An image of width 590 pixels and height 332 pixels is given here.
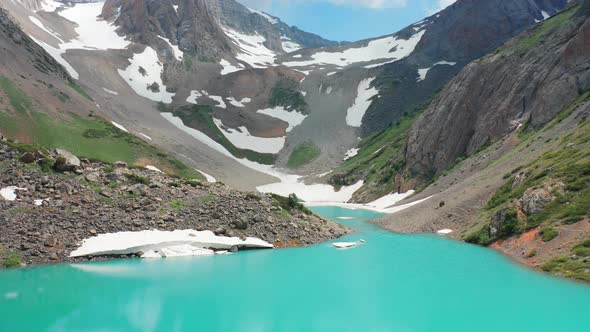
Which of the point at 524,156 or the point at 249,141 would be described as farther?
the point at 249,141

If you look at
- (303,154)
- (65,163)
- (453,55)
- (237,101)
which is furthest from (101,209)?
(453,55)

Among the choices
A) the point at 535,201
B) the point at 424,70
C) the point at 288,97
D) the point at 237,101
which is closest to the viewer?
the point at 535,201

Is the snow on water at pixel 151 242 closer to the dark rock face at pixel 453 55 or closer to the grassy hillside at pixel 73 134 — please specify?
the grassy hillside at pixel 73 134

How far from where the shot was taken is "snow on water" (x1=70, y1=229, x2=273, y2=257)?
99.3 ft

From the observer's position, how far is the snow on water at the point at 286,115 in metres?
169

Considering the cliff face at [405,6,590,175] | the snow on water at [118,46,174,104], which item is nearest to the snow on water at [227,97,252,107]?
the snow on water at [118,46,174,104]

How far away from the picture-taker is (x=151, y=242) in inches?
1265

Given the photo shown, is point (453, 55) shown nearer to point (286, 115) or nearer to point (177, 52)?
point (286, 115)

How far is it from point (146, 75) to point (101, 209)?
478 ft

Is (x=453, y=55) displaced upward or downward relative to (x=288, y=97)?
upward

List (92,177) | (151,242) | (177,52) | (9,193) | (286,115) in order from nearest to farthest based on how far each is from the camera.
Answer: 1. (9,193)
2. (151,242)
3. (92,177)
4. (286,115)
5. (177,52)

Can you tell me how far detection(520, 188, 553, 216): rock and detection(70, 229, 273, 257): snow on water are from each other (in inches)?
745

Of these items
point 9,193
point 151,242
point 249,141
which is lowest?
point 151,242

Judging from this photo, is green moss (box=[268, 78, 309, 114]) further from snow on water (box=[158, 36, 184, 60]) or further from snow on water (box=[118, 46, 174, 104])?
snow on water (box=[158, 36, 184, 60])
